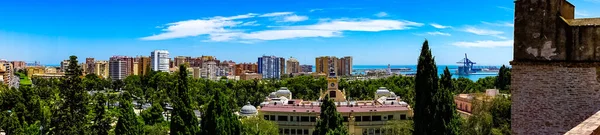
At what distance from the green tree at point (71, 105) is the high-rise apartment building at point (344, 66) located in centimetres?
15390

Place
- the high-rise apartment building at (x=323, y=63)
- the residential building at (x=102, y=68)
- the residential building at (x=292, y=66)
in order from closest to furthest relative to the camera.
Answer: the residential building at (x=102, y=68) < the high-rise apartment building at (x=323, y=63) < the residential building at (x=292, y=66)

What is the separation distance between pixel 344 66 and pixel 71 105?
159 metres

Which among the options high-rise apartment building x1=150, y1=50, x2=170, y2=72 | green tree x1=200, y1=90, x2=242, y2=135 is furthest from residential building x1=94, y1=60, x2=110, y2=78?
green tree x1=200, y1=90, x2=242, y2=135

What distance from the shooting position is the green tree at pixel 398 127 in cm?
3042

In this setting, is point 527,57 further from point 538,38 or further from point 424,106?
point 424,106

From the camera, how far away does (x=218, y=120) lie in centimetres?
2178

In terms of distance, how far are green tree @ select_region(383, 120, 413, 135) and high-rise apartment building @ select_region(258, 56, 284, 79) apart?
442 feet

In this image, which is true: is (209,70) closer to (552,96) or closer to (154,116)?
(154,116)

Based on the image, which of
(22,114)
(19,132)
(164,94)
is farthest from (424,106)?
(164,94)

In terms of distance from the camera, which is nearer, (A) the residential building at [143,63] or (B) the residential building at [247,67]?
(A) the residential building at [143,63]

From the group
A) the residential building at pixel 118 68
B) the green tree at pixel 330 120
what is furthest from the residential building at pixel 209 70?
the green tree at pixel 330 120

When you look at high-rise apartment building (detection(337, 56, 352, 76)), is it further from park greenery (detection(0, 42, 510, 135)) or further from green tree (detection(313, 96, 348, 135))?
green tree (detection(313, 96, 348, 135))

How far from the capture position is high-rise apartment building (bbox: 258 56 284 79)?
17162 cm

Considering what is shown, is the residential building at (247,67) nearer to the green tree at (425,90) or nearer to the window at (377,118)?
the window at (377,118)
